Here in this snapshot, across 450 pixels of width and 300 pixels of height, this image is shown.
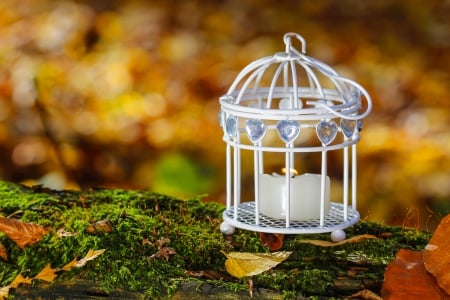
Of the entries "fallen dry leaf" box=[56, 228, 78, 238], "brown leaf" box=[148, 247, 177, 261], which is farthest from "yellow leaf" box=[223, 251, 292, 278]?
"fallen dry leaf" box=[56, 228, 78, 238]

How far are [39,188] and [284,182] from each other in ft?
2.46

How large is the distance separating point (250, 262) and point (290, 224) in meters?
0.17

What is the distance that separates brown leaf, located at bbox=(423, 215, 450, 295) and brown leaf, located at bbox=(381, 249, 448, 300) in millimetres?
15

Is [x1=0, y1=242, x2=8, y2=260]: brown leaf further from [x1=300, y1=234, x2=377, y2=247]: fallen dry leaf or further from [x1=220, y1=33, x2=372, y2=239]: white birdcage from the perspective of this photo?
[x1=300, y1=234, x2=377, y2=247]: fallen dry leaf

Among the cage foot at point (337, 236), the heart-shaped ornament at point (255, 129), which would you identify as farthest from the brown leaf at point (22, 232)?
the cage foot at point (337, 236)

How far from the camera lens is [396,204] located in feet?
12.2

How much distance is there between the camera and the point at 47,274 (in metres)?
1.71

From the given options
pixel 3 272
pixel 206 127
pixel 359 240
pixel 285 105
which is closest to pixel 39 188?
pixel 3 272

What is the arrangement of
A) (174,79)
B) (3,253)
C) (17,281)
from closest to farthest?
(17,281) < (3,253) < (174,79)

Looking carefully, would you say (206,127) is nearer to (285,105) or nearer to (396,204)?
(396,204)

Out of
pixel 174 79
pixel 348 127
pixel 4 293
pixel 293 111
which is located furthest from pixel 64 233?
pixel 174 79

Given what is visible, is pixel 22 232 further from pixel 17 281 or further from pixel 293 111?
pixel 293 111

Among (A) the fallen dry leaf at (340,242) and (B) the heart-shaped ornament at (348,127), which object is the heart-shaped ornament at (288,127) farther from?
(A) the fallen dry leaf at (340,242)

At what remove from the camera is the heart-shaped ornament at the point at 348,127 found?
185 centimetres
